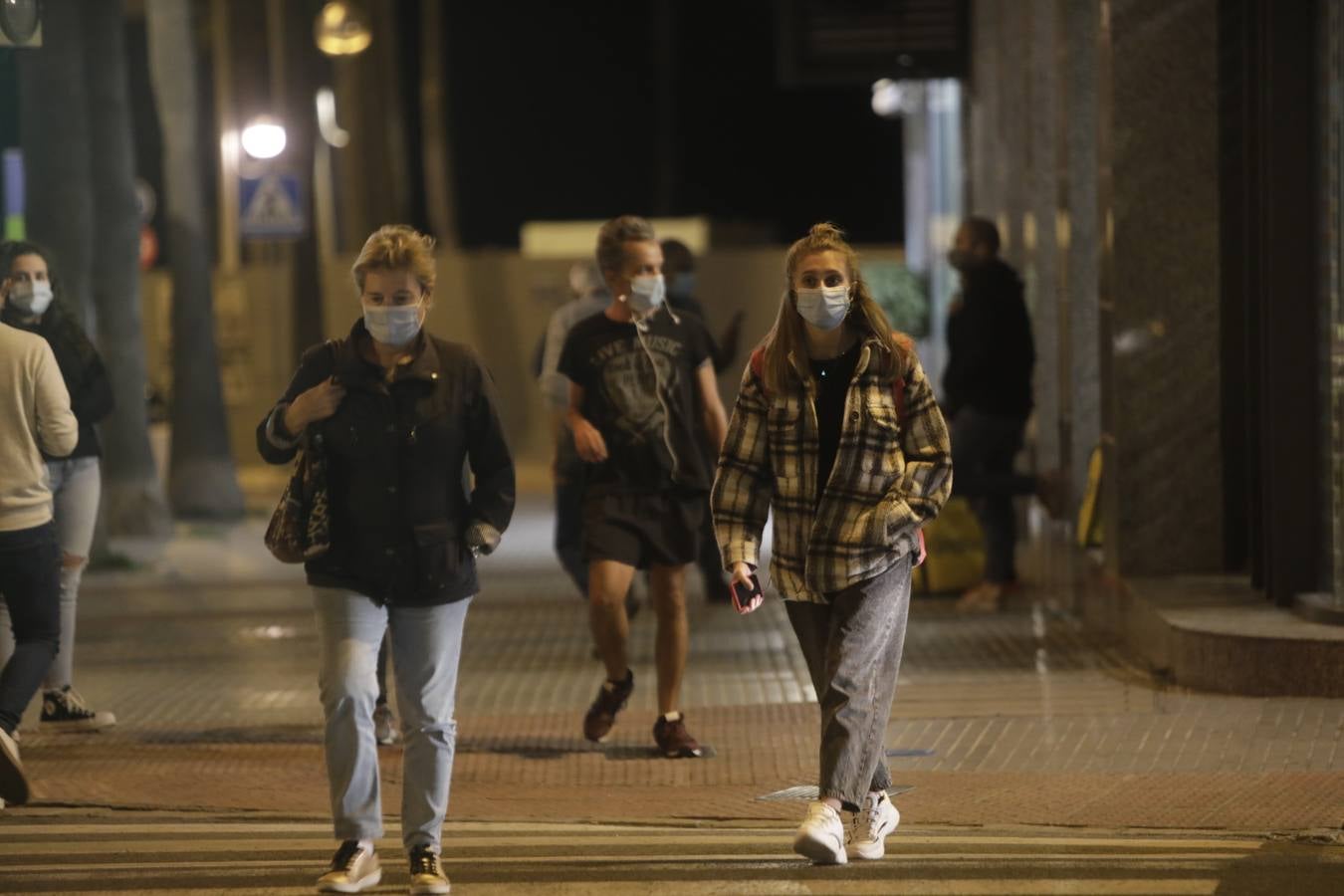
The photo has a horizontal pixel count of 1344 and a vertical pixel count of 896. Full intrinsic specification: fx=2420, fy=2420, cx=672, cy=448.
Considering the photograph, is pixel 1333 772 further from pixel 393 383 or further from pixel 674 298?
pixel 674 298

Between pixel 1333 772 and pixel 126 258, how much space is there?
37.2 ft

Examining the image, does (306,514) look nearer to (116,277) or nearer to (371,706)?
(371,706)

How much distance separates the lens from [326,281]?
80.4 ft

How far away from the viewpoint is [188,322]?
747 inches

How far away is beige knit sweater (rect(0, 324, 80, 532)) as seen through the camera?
779 centimetres

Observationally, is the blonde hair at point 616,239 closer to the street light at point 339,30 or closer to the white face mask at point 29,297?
the white face mask at point 29,297

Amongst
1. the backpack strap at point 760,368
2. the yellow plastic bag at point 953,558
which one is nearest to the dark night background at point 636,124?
the yellow plastic bag at point 953,558

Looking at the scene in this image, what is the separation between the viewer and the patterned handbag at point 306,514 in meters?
6.35

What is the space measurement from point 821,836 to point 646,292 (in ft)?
8.64

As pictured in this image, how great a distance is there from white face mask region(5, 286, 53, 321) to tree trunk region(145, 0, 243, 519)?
1018cm

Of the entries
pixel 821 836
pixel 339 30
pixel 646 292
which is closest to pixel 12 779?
pixel 821 836

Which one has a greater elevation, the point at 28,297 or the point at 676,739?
the point at 28,297

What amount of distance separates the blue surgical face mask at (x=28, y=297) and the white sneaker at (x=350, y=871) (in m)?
3.23

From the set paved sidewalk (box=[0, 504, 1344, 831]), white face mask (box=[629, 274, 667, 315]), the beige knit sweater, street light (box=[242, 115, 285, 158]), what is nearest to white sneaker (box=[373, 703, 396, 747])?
paved sidewalk (box=[0, 504, 1344, 831])
